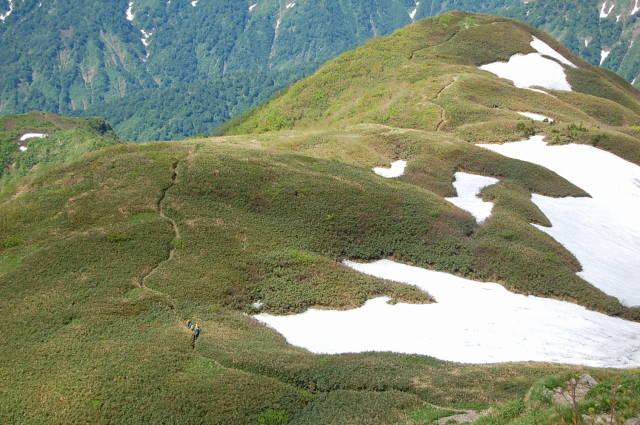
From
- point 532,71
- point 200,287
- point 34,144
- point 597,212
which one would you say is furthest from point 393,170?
point 34,144

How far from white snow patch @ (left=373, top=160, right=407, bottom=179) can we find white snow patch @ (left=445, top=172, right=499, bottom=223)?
5717 mm

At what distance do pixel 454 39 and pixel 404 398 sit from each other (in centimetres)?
11371

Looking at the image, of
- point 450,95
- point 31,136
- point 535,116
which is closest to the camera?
point 535,116

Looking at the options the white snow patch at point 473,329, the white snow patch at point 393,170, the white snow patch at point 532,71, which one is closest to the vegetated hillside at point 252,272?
the white snow patch at point 473,329

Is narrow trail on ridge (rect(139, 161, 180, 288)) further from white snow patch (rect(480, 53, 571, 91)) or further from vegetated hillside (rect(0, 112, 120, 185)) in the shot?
vegetated hillside (rect(0, 112, 120, 185))

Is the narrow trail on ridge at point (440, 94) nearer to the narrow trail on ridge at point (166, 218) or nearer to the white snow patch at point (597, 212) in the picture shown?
the white snow patch at point (597, 212)

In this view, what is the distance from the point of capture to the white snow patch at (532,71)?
10606 cm

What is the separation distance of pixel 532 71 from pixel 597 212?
206 ft

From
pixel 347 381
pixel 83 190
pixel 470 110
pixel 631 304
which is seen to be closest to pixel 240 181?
pixel 83 190

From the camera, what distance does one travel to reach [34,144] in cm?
14925

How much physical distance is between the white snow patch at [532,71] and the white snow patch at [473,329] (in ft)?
257

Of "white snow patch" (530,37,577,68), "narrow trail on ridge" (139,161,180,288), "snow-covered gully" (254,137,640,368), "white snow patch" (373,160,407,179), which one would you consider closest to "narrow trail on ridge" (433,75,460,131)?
"white snow patch" (373,160,407,179)

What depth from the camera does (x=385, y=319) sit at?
32.4 meters

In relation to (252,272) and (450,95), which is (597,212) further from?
(450,95)
